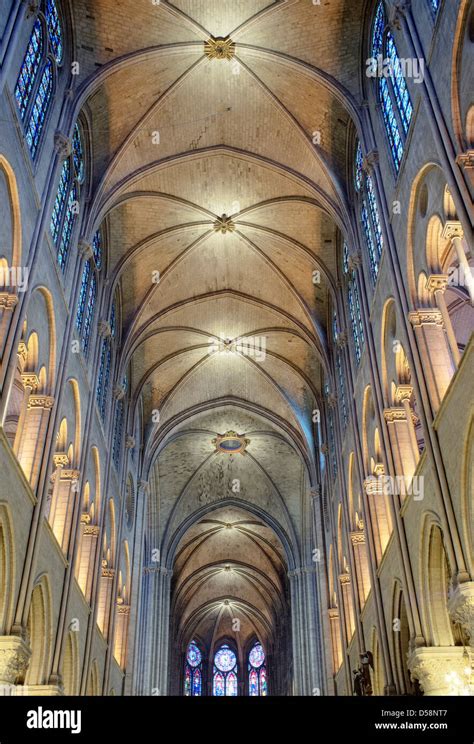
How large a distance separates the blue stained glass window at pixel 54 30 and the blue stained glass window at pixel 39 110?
0.64m

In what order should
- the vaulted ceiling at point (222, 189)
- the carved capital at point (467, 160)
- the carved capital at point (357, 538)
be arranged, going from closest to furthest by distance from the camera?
the carved capital at point (467, 160) → the vaulted ceiling at point (222, 189) → the carved capital at point (357, 538)

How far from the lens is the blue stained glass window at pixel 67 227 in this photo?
1819 centimetres

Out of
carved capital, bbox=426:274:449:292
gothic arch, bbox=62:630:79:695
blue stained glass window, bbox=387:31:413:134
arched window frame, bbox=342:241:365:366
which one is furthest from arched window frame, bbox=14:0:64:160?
gothic arch, bbox=62:630:79:695

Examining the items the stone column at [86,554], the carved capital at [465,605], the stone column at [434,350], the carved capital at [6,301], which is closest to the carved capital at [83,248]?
the carved capital at [6,301]

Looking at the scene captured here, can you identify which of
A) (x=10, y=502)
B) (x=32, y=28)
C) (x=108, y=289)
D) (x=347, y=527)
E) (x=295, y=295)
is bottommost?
(x=10, y=502)

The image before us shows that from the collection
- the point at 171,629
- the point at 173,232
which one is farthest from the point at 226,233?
the point at 171,629

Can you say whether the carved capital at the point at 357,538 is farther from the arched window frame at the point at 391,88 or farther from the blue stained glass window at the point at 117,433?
the arched window frame at the point at 391,88

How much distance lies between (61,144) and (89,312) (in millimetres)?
5984

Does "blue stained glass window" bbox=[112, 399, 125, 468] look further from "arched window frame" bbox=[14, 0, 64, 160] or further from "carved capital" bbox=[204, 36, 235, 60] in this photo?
"carved capital" bbox=[204, 36, 235, 60]

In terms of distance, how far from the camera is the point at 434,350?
45.2 feet

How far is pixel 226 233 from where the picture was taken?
2594 cm

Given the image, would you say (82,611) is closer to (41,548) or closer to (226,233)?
(41,548)

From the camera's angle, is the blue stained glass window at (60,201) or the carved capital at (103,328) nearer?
the blue stained glass window at (60,201)
